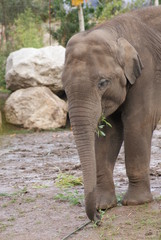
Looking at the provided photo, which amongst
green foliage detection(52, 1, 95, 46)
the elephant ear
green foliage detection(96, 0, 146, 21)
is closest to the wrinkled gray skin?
the elephant ear

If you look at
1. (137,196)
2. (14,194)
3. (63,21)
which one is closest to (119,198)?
(137,196)

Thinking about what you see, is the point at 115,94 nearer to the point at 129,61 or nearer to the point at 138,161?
the point at 129,61

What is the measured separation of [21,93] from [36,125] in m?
1.12

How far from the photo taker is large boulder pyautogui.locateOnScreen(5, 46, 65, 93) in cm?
1647

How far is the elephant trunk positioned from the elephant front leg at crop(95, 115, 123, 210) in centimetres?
80

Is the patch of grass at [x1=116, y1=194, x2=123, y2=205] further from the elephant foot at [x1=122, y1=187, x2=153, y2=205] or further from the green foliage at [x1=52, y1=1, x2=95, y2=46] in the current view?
the green foliage at [x1=52, y1=1, x2=95, y2=46]

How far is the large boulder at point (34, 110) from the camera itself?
52.1 feet

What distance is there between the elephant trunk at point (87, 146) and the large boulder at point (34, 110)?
11.0 meters

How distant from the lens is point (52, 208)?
5945 mm

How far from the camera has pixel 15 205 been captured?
6.26 metres

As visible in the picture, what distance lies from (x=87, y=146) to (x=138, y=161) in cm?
105

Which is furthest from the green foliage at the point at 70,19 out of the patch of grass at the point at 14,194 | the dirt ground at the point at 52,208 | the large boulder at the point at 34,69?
the patch of grass at the point at 14,194

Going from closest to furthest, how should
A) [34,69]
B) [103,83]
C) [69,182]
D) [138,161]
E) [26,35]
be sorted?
[103,83] < [138,161] < [69,182] < [34,69] < [26,35]

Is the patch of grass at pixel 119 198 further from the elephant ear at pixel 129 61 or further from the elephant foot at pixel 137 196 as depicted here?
the elephant ear at pixel 129 61
